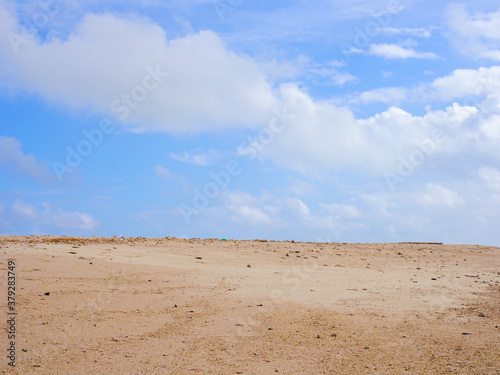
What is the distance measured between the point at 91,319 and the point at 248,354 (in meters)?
2.98

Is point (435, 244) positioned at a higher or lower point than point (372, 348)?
higher

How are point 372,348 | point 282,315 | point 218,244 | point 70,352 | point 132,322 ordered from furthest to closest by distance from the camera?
point 218,244 → point 282,315 → point 132,322 → point 372,348 → point 70,352

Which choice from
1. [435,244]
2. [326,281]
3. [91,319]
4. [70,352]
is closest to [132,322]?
[91,319]

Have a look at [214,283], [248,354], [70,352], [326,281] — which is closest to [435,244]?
[326,281]

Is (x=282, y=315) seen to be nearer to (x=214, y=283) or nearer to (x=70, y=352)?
(x=214, y=283)

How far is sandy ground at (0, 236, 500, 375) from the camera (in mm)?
6016

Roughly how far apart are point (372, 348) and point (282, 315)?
2.04 m

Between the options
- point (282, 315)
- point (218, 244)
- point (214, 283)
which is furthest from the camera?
point (218, 244)

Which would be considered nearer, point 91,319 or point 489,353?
point 489,353

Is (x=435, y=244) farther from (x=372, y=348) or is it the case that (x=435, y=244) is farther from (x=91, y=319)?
Answer: (x=91, y=319)

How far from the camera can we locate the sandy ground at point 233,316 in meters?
6.02

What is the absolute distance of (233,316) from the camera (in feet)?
26.5

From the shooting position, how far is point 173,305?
28.1ft

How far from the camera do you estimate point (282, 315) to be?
8.24m
